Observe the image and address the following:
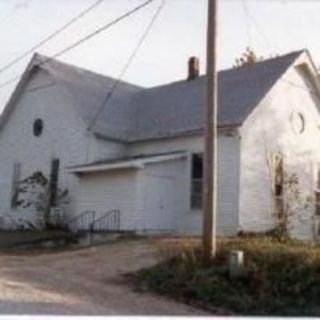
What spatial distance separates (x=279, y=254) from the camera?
14.5 m

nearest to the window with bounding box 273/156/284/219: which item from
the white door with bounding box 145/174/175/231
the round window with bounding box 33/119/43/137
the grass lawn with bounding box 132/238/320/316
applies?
the white door with bounding box 145/174/175/231

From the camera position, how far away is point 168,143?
88.8 ft

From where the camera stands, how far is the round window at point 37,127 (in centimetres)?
3222

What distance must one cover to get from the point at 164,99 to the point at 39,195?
6.36 m

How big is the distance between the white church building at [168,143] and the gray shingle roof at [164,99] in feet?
0.19

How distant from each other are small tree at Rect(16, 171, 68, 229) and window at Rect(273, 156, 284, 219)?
824cm

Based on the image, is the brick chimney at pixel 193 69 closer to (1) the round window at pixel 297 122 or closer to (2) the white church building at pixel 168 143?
(2) the white church building at pixel 168 143

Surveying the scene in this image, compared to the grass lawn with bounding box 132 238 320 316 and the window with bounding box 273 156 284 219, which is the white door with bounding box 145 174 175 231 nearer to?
the window with bounding box 273 156 284 219

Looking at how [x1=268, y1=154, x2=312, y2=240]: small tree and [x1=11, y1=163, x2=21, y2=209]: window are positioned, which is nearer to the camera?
[x1=268, y1=154, x2=312, y2=240]: small tree

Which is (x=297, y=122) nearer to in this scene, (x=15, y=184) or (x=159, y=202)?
(x=159, y=202)

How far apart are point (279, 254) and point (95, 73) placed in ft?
67.8

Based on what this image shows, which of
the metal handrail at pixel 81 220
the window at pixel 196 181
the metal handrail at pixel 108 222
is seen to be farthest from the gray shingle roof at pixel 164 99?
the metal handrail at pixel 108 222

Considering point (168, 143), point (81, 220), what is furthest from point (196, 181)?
point (81, 220)

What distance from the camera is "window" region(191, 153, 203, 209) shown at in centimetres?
2578
